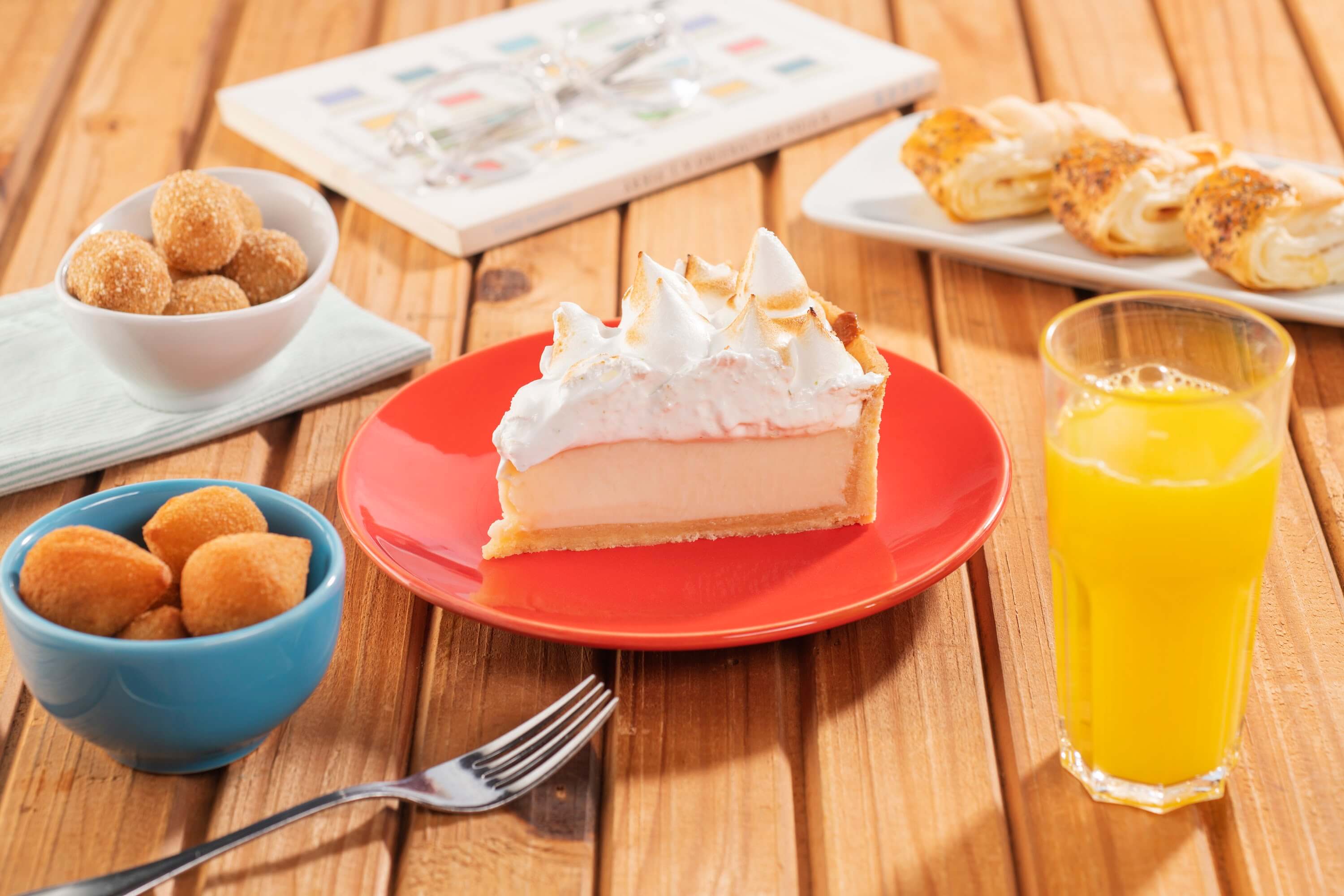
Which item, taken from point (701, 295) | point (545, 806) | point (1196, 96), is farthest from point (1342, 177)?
point (545, 806)

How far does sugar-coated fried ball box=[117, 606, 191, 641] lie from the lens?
0.97m

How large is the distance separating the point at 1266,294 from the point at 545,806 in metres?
1.12

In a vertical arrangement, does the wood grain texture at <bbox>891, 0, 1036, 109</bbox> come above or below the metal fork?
below

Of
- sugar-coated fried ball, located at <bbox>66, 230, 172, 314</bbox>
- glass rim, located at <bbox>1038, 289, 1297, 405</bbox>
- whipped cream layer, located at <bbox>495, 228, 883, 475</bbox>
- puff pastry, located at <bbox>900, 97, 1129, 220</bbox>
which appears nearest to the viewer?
glass rim, located at <bbox>1038, 289, 1297, 405</bbox>

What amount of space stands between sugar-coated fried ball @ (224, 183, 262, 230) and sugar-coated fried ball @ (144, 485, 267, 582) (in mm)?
579

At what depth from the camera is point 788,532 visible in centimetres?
133

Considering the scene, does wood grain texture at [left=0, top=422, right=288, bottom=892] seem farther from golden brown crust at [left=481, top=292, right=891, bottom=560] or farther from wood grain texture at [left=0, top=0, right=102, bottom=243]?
wood grain texture at [left=0, top=0, right=102, bottom=243]

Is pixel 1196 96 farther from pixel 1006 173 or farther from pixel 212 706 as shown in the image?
pixel 212 706

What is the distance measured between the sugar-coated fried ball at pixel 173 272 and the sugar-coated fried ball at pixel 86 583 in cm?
57

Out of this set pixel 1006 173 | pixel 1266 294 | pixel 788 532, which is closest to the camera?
pixel 788 532

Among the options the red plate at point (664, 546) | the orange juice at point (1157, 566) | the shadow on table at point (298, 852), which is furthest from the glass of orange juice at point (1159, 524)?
the shadow on table at point (298, 852)

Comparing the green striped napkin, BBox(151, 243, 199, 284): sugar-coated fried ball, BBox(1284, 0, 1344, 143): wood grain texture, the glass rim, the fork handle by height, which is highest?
the glass rim

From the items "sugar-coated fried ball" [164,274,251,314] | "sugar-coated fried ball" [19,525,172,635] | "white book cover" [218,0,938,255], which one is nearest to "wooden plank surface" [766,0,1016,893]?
"sugar-coated fried ball" [19,525,172,635]

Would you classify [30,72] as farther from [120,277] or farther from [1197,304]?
[1197,304]
